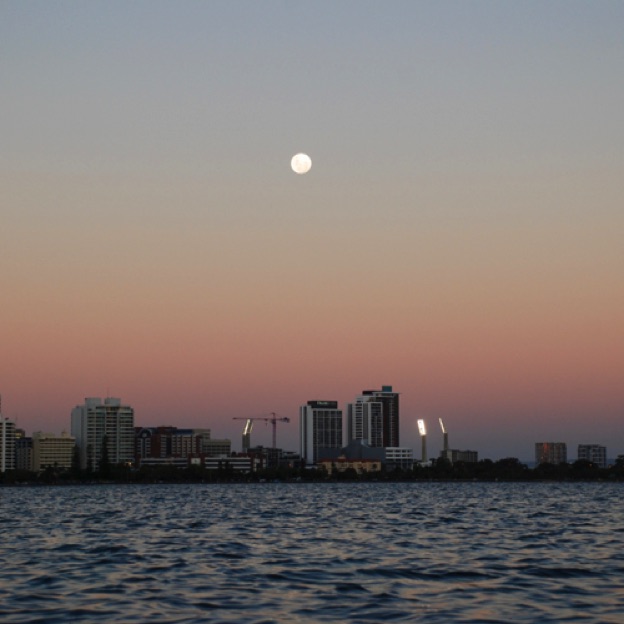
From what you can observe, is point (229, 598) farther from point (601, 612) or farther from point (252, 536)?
point (252, 536)

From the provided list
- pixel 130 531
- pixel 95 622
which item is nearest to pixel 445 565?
pixel 95 622

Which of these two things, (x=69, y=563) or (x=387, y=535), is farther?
(x=387, y=535)

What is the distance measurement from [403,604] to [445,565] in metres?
12.7

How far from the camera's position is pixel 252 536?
224 feet

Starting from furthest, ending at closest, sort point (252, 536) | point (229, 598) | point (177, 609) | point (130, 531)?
1. point (130, 531)
2. point (252, 536)
3. point (229, 598)
4. point (177, 609)

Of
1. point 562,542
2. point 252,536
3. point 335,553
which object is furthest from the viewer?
point 252,536

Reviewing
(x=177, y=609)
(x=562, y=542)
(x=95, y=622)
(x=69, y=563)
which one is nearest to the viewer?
(x=95, y=622)

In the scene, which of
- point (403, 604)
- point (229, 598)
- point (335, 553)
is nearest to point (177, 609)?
point (229, 598)

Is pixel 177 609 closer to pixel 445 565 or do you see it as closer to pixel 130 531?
pixel 445 565

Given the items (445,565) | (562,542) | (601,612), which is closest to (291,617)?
(601,612)

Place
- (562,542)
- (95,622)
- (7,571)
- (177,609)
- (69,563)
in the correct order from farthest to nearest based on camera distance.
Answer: (562,542)
(69,563)
(7,571)
(177,609)
(95,622)

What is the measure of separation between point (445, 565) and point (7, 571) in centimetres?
1902

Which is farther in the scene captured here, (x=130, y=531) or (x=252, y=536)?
(x=130, y=531)

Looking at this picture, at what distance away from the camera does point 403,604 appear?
3566cm
